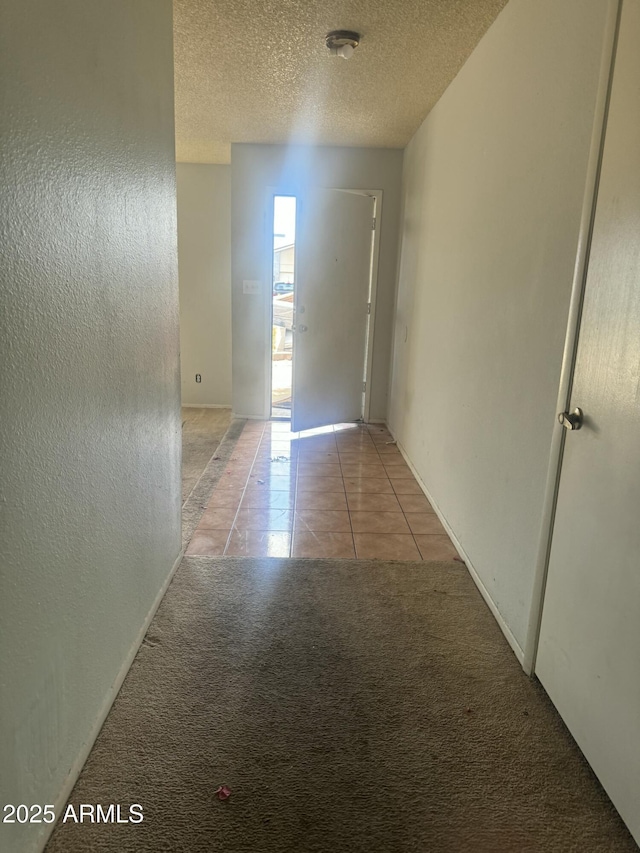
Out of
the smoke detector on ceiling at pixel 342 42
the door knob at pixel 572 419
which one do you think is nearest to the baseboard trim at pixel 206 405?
the smoke detector on ceiling at pixel 342 42

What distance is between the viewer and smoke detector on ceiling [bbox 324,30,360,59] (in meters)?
2.63

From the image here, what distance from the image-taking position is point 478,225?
103 inches

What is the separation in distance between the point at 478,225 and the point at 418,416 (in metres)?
1.56

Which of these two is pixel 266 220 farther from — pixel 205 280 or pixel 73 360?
pixel 73 360

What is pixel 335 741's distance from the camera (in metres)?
1.58

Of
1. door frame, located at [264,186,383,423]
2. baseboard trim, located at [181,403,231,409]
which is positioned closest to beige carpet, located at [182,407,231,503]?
baseboard trim, located at [181,403,231,409]

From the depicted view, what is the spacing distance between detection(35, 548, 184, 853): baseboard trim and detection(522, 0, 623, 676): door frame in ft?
4.44

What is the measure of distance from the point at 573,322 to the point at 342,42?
201 cm

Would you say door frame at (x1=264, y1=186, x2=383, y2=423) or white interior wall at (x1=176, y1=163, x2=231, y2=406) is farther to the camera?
white interior wall at (x1=176, y1=163, x2=231, y2=406)

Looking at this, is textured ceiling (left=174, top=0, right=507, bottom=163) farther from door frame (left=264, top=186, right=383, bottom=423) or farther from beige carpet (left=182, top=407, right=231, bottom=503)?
beige carpet (left=182, top=407, right=231, bottom=503)

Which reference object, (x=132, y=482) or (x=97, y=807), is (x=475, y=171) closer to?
(x=132, y=482)

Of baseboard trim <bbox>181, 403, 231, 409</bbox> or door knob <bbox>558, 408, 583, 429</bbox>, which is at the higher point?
door knob <bbox>558, 408, 583, 429</bbox>

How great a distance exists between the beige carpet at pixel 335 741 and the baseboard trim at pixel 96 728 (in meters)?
0.03

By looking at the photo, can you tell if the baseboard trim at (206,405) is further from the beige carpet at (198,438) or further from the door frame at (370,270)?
the door frame at (370,270)
